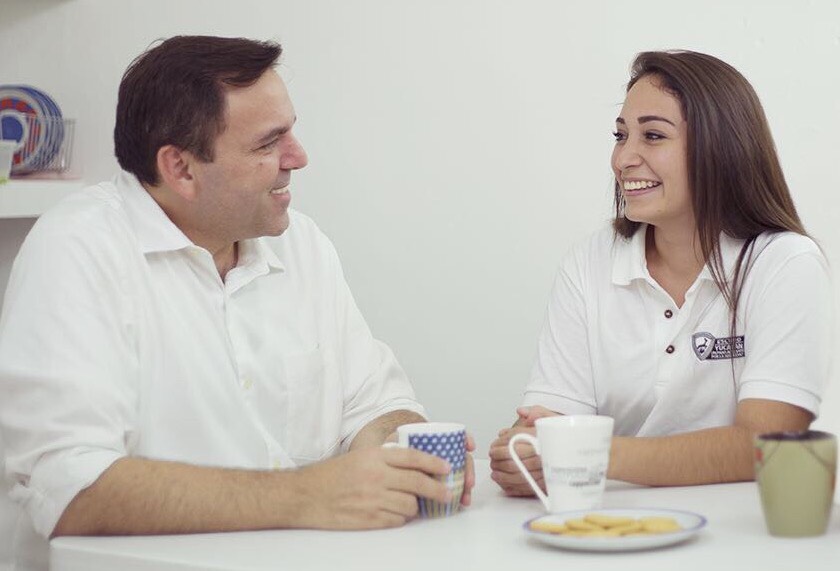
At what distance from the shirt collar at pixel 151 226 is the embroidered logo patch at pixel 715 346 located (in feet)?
2.53

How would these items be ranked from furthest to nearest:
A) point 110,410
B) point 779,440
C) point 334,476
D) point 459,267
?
point 459,267 < point 110,410 < point 334,476 < point 779,440

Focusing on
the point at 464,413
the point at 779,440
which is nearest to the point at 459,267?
the point at 464,413

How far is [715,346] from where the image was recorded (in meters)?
1.83

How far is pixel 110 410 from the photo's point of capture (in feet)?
4.86

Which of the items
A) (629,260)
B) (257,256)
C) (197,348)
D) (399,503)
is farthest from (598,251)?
(399,503)

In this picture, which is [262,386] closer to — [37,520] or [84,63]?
[37,520]

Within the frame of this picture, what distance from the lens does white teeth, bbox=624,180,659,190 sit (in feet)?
6.27

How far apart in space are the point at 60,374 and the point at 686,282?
969 millimetres

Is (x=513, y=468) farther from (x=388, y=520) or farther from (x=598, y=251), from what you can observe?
(x=598, y=251)

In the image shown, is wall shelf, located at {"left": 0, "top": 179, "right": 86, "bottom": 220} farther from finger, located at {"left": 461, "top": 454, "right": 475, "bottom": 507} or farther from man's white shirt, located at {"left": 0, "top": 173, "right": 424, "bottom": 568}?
finger, located at {"left": 461, "top": 454, "right": 475, "bottom": 507}

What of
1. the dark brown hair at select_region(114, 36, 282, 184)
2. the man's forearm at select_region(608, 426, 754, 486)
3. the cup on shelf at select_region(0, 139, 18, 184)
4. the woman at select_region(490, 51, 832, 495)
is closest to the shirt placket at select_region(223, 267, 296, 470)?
the dark brown hair at select_region(114, 36, 282, 184)

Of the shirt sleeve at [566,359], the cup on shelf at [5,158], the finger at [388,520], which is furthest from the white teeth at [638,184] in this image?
the cup on shelf at [5,158]

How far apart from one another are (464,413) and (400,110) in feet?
2.32

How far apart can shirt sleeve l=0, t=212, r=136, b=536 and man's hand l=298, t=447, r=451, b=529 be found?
10.0 inches
